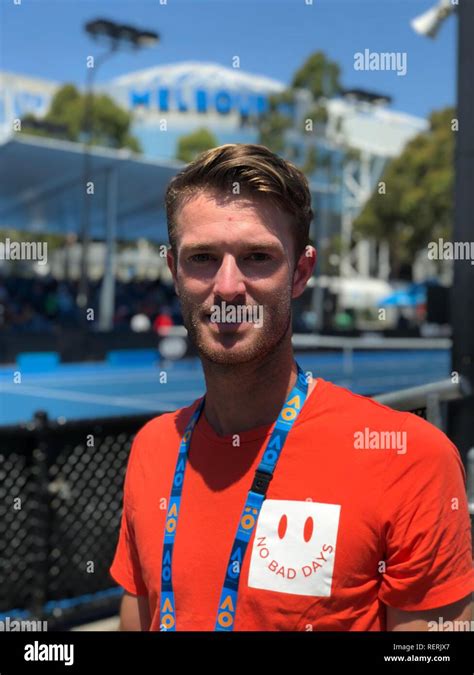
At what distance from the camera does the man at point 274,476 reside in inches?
71.7

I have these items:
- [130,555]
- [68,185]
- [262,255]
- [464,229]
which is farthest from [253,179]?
[68,185]

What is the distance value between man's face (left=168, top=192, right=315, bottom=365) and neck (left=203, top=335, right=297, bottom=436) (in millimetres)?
48

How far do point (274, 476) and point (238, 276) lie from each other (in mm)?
440

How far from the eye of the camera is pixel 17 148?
25.4 metres

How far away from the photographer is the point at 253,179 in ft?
6.24

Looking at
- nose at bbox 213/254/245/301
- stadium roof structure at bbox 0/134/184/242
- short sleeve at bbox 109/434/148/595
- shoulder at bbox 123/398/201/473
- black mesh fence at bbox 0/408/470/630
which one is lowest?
black mesh fence at bbox 0/408/470/630

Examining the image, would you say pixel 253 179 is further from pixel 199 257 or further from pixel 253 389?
pixel 253 389

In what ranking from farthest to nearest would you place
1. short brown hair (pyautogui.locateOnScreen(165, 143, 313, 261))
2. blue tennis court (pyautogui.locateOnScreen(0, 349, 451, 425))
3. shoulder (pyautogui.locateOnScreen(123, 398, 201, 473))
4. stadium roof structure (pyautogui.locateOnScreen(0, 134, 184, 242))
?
stadium roof structure (pyautogui.locateOnScreen(0, 134, 184, 242))
blue tennis court (pyautogui.locateOnScreen(0, 349, 451, 425))
shoulder (pyautogui.locateOnScreen(123, 398, 201, 473))
short brown hair (pyautogui.locateOnScreen(165, 143, 313, 261))

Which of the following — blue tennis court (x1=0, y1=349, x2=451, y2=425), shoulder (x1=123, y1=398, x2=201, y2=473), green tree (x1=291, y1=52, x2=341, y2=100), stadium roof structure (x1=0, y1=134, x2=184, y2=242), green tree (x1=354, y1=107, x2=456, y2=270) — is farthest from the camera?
green tree (x1=354, y1=107, x2=456, y2=270)

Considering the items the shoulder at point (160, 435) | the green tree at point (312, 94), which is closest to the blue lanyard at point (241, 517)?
the shoulder at point (160, 435)

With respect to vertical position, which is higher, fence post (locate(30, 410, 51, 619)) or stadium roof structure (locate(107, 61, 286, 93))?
stadium roof structure (locate(107, 61, 286, 93))

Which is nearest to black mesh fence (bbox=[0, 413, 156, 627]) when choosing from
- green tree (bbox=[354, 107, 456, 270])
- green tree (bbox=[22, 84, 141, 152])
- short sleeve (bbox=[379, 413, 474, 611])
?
short sleeve (bbox=[379, 413, 474, 611])

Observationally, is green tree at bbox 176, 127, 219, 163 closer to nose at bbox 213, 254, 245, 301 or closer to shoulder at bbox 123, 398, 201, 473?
shoulder at bbox 123, 398, 201, 473

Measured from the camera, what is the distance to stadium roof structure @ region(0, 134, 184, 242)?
88.1 feet
